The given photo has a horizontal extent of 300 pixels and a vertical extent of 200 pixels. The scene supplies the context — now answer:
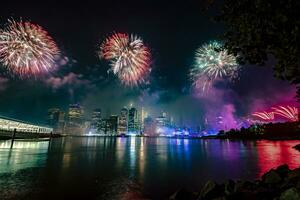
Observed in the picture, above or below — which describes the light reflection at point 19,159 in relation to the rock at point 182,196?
above

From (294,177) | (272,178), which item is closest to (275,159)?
(272,178)

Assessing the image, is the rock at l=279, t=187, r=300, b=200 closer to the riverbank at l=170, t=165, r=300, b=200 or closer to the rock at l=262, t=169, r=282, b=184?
the riverbank at l=170, t=165, r=300, b=200

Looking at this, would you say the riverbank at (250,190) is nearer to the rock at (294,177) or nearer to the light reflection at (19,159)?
the rock at (294,177)

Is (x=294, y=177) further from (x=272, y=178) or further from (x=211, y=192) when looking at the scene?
(x=211, y=192)

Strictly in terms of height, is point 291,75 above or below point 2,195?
above

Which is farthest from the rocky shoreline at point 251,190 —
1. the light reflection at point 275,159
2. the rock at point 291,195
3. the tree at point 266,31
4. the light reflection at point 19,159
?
the light reflection at point 19,159

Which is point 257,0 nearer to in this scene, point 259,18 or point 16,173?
point 259,18

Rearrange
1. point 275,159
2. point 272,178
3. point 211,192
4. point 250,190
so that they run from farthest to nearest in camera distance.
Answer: point 275,159 < point 272,178 < point 211,192 < point 250,190

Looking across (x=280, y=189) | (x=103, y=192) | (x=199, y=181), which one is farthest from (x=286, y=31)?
(x=199, y=181)

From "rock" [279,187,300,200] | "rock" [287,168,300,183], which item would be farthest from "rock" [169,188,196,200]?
"rock" [279,187,300,200]
